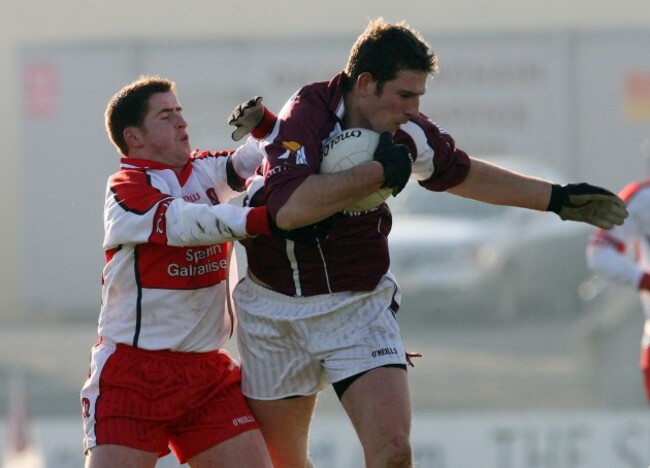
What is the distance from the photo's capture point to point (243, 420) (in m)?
5.20

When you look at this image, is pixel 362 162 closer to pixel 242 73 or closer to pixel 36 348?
pixel 36 348

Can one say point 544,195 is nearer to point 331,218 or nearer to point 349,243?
point 349,243

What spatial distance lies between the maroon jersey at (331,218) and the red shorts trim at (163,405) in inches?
16.8

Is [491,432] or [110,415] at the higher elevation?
[110,415]

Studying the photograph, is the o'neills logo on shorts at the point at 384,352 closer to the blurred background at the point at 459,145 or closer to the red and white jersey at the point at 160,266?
the red and white jersey at the point at 160,266

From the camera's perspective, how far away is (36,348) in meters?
13.4

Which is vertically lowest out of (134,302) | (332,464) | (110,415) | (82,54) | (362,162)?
(332,464)

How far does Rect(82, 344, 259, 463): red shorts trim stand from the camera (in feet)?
16.7

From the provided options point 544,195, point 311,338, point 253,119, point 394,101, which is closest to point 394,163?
point 394,101

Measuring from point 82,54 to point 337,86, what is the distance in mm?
11422

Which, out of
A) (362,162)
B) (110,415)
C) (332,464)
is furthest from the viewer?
(332,464)

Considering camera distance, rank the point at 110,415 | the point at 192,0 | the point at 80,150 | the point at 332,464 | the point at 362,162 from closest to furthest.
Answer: the point at 362,162 → the point at 110,415 → the point at 332,464 → the point at 80,150 → the point at 192,0

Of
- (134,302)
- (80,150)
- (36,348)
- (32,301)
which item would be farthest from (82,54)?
(134,302)

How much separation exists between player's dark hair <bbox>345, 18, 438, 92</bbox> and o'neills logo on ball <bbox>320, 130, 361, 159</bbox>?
17cm
